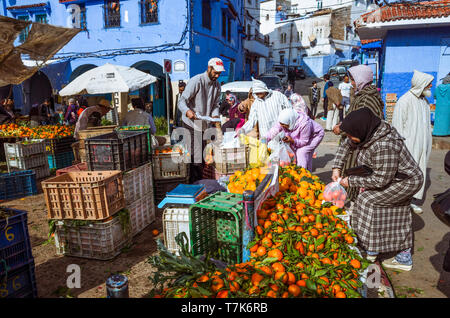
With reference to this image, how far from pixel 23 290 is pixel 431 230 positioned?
5.38 metres

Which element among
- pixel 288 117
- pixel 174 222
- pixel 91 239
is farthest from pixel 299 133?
pixel 91 239

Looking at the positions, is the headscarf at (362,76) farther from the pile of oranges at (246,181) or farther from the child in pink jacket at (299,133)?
the pile of oranges at (246,181)

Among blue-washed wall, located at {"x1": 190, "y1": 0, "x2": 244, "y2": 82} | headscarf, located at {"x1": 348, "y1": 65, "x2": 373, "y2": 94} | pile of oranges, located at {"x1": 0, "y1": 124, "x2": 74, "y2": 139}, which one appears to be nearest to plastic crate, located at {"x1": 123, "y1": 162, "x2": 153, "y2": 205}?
headscarf, located at {"x1": 348, "y1": 65, "x2": 373, "y2": 94}

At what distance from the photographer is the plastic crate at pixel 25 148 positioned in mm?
7426

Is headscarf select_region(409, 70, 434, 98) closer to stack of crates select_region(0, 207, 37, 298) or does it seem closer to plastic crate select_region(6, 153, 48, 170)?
stack of crates select_region(0, 207, 37, 298)

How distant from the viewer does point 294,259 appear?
2811 mm

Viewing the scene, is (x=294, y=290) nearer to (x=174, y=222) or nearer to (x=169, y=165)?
(x=174, y=222)

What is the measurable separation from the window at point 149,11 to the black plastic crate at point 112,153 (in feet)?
42.6

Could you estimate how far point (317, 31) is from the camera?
42.9 metres

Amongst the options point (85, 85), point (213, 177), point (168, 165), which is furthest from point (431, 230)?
point (85, 85)

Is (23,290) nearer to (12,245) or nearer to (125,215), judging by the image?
(12,245)

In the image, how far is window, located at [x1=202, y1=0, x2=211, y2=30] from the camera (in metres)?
16.8

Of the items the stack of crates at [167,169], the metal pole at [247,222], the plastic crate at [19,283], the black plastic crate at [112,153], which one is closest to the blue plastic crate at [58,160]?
the stack of crates at [167,169]
